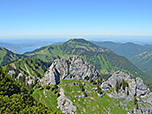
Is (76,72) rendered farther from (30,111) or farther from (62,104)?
(30,111)

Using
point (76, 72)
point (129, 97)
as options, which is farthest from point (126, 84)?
point (76, 72)

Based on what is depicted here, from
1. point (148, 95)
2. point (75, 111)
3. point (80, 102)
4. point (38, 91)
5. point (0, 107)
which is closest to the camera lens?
point (0, 107)

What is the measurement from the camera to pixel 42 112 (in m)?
64.8

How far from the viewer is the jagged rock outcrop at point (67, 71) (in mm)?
159375

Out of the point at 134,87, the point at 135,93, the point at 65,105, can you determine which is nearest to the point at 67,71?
the point at 65,105

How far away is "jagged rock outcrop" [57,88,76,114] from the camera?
119 metres

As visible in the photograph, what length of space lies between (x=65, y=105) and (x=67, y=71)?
5991 centimetres

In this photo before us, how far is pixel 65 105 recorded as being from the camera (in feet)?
401

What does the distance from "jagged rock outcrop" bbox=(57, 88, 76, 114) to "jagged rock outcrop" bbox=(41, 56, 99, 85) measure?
101 feet

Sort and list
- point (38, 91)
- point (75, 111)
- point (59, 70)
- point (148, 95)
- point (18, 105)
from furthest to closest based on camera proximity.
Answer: point (59, 70)
point (148, 95)
point (38, 91)
point (75, 111)
point (18, 105)

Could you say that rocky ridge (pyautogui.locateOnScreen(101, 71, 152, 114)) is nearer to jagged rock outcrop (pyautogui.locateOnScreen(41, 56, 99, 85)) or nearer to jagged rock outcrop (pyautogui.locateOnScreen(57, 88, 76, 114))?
jagged rock outcrop (pyautogui.locateOnScreen(41, 56, 99, 85))

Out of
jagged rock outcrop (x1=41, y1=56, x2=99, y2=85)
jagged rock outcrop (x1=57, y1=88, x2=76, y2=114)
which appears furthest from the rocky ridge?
jagged rock outcrop (x1=57, y1=88, x2=76, y2=114)

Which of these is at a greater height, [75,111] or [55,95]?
[55,95]

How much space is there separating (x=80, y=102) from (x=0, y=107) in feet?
281
